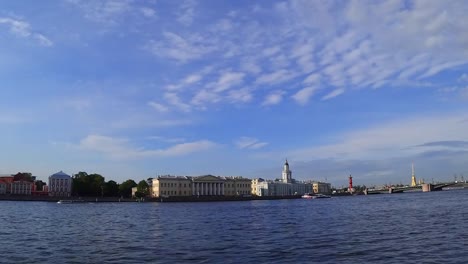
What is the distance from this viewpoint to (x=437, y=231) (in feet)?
90.7

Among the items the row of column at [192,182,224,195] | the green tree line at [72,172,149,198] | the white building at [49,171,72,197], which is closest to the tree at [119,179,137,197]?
the green tree line at [72,172,149,198]

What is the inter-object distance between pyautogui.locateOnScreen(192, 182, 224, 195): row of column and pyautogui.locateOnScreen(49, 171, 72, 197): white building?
165 feet

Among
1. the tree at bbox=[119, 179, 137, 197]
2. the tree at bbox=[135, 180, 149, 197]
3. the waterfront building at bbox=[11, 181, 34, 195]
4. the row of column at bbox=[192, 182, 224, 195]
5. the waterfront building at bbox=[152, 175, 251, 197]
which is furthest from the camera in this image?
the row of column at bbox=[192, 182, 224, 195]

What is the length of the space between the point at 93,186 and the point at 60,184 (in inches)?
771

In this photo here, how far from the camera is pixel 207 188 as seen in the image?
195 meters

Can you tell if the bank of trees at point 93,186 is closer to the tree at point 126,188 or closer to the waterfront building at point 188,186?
the tree at point 126,188

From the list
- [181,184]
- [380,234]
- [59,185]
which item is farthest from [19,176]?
[380,234]

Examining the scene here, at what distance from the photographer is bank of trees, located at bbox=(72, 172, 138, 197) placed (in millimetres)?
161875

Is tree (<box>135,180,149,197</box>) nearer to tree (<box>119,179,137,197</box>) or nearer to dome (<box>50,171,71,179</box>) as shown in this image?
tree (<box>119,179,137,197</box>)

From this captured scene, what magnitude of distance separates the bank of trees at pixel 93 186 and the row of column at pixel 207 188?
32366 millimetres

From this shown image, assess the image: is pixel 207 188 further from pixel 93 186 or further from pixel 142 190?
pixel 93 186

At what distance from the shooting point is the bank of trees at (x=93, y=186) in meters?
162

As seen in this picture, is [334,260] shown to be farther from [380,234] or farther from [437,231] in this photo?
[437,231]

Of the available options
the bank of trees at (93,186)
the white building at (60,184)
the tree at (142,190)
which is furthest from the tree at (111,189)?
the white building at (60,184)
